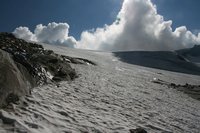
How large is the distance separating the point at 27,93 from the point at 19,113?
1925 mm

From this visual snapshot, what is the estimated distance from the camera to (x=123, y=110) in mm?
10727

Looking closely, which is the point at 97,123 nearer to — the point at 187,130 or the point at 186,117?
the point at 187,130

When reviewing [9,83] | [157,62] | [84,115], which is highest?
[157,62]

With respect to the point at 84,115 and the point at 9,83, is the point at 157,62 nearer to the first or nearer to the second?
the point at 84,115

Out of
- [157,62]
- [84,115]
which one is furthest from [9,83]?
[157,62]

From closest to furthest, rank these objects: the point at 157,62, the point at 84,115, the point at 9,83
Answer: the point at 9,83 → the point at 84,115 → the point at 157,62

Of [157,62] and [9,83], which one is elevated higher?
[157,62]

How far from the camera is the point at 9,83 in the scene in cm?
819

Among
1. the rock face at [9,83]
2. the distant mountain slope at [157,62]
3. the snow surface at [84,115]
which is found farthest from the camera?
the distant mountain slope at [157,62]

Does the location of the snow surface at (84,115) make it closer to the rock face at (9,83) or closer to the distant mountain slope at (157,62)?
the rock face at (9,83)

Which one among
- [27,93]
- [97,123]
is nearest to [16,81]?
[27,93]

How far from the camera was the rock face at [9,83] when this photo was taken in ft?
25.3

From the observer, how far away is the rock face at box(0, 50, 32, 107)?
25.3 feet

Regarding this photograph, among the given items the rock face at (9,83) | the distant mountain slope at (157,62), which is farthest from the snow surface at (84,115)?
the distant mountain slope at (157,62)
